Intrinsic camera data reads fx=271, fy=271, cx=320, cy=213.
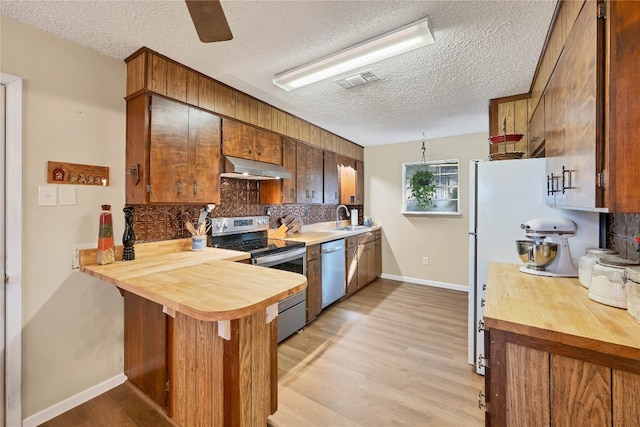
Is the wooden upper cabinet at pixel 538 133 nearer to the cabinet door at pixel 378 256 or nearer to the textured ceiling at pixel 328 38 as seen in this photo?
the textured ceiling at pixel 328 38

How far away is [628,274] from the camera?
3.45ft

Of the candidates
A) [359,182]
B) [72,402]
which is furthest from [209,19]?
[359,182]

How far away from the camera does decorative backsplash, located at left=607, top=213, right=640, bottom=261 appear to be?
136 centimetres

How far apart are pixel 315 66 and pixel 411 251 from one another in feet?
11.5

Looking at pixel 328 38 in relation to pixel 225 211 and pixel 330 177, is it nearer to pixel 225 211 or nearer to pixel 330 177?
pixel 225 211

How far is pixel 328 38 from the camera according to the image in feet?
5.83

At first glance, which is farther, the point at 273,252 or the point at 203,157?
the point at 273,252

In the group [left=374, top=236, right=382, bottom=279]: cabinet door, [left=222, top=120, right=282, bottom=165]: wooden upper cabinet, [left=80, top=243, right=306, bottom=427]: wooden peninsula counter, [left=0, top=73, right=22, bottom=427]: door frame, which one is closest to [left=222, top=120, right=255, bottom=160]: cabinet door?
[left=222, top=120, right=282, bottom=165]: wooden upper cabinet

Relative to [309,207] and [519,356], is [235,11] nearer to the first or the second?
[519,356]

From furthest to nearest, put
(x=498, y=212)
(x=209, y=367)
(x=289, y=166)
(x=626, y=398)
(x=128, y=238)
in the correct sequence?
(x=289, y=166)
(x=498, y=212)
(x=128, y=238)
(x=209, y=367)
(x=626, y=398)

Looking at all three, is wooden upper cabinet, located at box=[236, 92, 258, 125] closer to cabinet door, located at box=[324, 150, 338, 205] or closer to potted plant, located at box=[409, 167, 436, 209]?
cabinet door, located at box=[324, 150, 338, 205]

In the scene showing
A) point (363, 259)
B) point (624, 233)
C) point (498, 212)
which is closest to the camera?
point (624, 233)

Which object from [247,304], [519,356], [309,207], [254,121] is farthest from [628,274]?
[309,207]

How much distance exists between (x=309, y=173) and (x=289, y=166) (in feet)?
1.42
